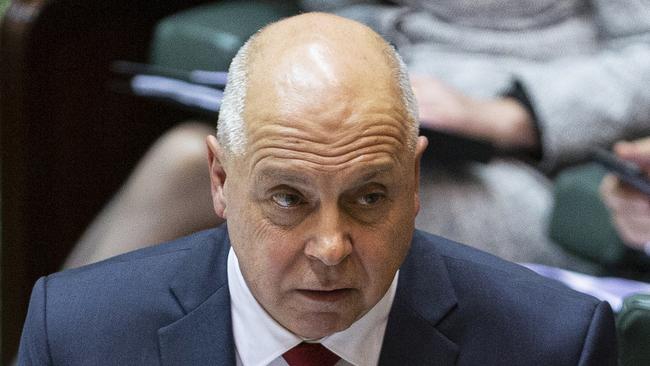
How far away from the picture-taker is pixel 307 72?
2.63ft

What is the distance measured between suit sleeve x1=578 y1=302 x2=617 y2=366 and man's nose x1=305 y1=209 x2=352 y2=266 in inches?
9.6

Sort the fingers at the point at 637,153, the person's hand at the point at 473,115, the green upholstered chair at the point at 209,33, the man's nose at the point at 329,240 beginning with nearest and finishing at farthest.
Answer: the man's nose at the point at 329,240, the fingers at the point at 637,153, the person's hand at the point at 473,115, the green upholstered chair at the point at 209,33

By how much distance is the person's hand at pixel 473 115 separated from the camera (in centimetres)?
140

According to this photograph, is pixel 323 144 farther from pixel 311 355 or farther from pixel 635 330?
pixel 635 330

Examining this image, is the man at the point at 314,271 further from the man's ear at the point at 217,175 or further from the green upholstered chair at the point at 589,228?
the green upholstered chair at the point at 589,228

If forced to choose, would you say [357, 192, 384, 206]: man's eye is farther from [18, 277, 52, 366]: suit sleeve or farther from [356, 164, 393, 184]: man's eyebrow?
[18, 277, 52, 366]: suit sleeve

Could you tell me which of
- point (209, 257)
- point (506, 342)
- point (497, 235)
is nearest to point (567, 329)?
point (506, 342)

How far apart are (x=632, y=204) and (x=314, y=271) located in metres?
0.61

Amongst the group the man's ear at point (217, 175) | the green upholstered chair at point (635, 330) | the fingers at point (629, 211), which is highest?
the man's ear at point (217, 175)

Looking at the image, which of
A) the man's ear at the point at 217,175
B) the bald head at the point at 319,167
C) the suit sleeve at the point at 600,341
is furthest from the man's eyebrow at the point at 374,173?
the suit sleeve at the point at 600,341

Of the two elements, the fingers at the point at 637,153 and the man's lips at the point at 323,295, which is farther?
the fingers at the point at 637,153

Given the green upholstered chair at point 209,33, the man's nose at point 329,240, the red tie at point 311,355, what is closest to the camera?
the man's nose at point 329,240

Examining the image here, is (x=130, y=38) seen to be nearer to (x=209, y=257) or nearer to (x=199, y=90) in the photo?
(x=199, y=90)

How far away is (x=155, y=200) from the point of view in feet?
5.25
